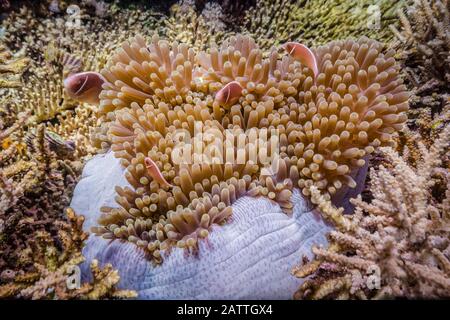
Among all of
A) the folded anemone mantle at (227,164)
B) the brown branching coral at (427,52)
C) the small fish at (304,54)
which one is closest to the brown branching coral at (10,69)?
the folded anemone mantle at (227,164)

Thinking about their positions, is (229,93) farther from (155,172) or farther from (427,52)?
(427,52)

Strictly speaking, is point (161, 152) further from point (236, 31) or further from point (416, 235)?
point (236, 31)

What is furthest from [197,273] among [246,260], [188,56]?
[188,56]

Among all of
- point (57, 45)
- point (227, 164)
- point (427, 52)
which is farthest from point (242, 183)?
point (57, 45)

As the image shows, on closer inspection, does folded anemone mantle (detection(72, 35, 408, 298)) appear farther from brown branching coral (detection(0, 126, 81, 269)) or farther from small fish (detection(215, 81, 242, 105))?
brown branching coral (detection(0, 126, 81, 269))

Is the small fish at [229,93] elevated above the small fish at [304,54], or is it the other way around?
the small fish at [304,54]

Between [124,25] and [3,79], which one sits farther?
[124,25]

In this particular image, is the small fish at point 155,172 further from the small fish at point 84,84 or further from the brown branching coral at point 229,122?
the small fish at point 84,84
